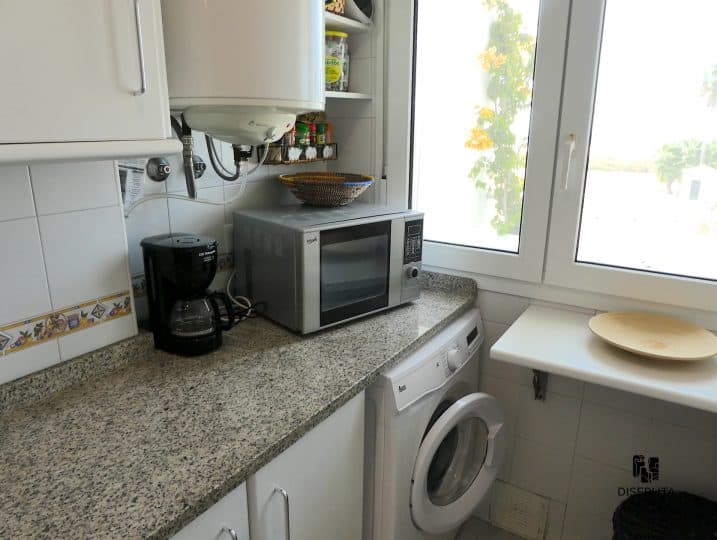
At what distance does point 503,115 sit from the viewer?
1.61 m

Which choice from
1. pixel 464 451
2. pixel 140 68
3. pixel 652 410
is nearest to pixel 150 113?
pixel 140 68

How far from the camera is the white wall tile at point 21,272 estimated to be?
100cm

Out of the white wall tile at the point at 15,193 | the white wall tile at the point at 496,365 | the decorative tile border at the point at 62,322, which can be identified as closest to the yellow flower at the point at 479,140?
the white wall tile at the point at 496,365

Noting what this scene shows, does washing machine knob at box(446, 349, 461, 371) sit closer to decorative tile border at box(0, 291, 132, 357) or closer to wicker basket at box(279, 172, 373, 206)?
wicker basket at box(279, 172, 373, 206)

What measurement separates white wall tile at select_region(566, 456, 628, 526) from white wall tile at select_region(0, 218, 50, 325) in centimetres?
166

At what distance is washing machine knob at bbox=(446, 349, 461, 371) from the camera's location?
1.45m

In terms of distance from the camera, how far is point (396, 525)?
1338 millimetres

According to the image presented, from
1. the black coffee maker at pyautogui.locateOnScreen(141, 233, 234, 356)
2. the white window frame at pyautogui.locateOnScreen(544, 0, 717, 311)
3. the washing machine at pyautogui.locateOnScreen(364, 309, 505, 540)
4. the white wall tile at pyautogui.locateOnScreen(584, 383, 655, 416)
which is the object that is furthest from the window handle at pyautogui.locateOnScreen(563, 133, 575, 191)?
the black coffee maker at pyautogui.locateOnScreen(141, 233, 234, 356)

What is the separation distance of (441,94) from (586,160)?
1.72 ft

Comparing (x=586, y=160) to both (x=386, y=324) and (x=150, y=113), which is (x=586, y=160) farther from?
(x=150, y=113)

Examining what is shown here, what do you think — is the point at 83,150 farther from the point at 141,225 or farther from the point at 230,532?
the point at 230,532

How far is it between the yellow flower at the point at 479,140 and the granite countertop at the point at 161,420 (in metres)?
0.64

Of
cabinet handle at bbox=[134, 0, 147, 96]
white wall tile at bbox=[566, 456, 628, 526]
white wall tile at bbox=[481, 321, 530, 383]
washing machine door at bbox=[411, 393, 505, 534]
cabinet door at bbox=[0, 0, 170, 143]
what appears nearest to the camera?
cabinet door at bbox=[0, 0, 170, 143]

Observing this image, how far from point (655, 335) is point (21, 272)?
5.06ft
